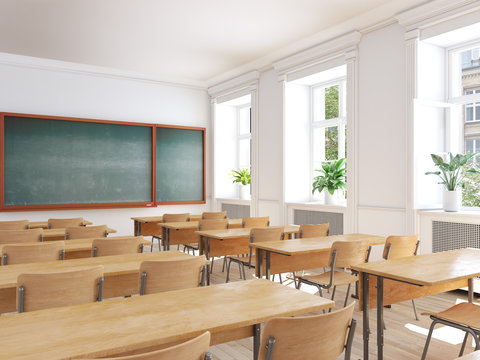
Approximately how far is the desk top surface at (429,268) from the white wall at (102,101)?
615cm

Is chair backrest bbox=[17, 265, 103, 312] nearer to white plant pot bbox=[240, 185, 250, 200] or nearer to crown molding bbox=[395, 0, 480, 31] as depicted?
crown molding bbox=[395, 0, 480, 31]

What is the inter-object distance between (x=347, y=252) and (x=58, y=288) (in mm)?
2245

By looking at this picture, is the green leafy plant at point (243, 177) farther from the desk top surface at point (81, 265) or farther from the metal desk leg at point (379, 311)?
the metal desk leg at point (379, 311)

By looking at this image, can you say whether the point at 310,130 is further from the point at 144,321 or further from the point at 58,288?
the point at 144,321

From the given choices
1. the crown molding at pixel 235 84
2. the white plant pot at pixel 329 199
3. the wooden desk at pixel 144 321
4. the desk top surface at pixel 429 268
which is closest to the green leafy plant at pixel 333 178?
the white plant pot at pixel 329 199

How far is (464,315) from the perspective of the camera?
2395 mm

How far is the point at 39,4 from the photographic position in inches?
196

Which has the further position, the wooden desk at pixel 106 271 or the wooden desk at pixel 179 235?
the wooden desk at pixel 179 235

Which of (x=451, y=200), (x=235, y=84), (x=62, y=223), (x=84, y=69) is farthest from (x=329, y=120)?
(x=84, y=69)

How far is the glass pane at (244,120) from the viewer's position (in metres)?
8.88

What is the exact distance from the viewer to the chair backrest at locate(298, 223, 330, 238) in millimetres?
4399

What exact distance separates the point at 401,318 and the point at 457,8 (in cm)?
332

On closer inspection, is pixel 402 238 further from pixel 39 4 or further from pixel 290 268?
pixel 39 4

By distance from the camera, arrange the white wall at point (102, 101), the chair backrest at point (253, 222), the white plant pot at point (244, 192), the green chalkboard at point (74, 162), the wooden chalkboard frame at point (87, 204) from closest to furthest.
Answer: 1. the chair backrest at point (253, 222)
2. the wooden chalkboard frame at point (87, 204)
3. the green chalkboard at point (74, 162)
4. the white wall at point (102, 101)
5. the white plant pot at point (244, 192)
